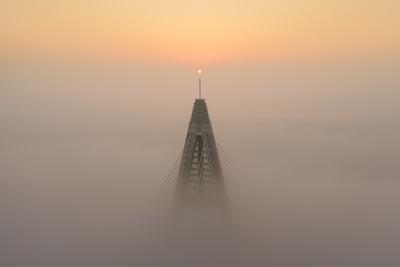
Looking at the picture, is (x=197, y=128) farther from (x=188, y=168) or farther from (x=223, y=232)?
(x=223, y=232)

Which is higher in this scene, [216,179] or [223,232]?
[216,179]

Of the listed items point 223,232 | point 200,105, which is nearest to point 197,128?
point 200,105

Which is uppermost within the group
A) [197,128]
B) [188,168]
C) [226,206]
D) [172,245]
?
[197,128]

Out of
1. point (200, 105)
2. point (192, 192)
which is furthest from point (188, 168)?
point (200, 105)

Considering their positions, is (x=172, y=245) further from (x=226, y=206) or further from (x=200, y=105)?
(x=200, y=105)

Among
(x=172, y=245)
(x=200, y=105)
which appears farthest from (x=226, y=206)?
(x=200, y=105)

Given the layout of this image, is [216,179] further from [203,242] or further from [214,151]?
[203,242]

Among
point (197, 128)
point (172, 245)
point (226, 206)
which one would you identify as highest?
point (197, 128)

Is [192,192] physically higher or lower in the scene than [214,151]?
lower
